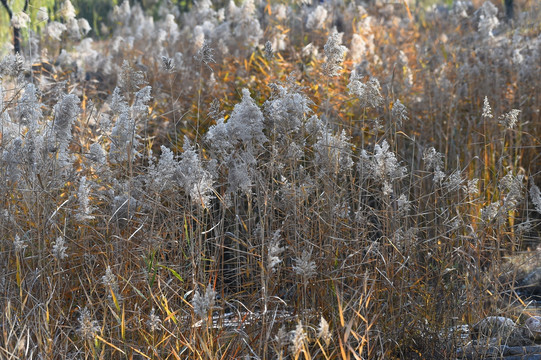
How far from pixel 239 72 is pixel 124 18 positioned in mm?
4446

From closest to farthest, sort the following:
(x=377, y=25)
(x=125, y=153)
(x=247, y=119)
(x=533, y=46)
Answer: (x=247, y=119) < (x=125, y=153) < (x=533, y=46) < (x=377, y=25)

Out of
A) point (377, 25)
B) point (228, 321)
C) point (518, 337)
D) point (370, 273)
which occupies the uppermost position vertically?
point (377, 25)

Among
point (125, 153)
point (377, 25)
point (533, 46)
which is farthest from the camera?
point (377, 25)

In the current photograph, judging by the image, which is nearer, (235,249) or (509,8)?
(235,249)

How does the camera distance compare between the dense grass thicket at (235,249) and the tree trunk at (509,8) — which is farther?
the tree trunk at (509,8)

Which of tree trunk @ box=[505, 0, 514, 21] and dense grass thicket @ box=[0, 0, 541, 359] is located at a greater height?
tree trunk @ box=[505, 0, 514, 21]

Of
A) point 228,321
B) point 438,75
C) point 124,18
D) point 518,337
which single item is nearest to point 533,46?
point 438,75

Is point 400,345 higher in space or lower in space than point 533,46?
lower

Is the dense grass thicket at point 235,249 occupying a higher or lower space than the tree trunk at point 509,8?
lower

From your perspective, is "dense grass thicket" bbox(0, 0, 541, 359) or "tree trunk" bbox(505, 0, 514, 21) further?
"tree trunk" bbox(505, 0, 514, 21)

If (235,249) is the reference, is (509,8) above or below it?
above

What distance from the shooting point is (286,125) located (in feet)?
8.61

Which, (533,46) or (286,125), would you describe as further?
(533,46)

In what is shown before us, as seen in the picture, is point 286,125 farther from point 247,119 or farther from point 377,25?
point 377,25
